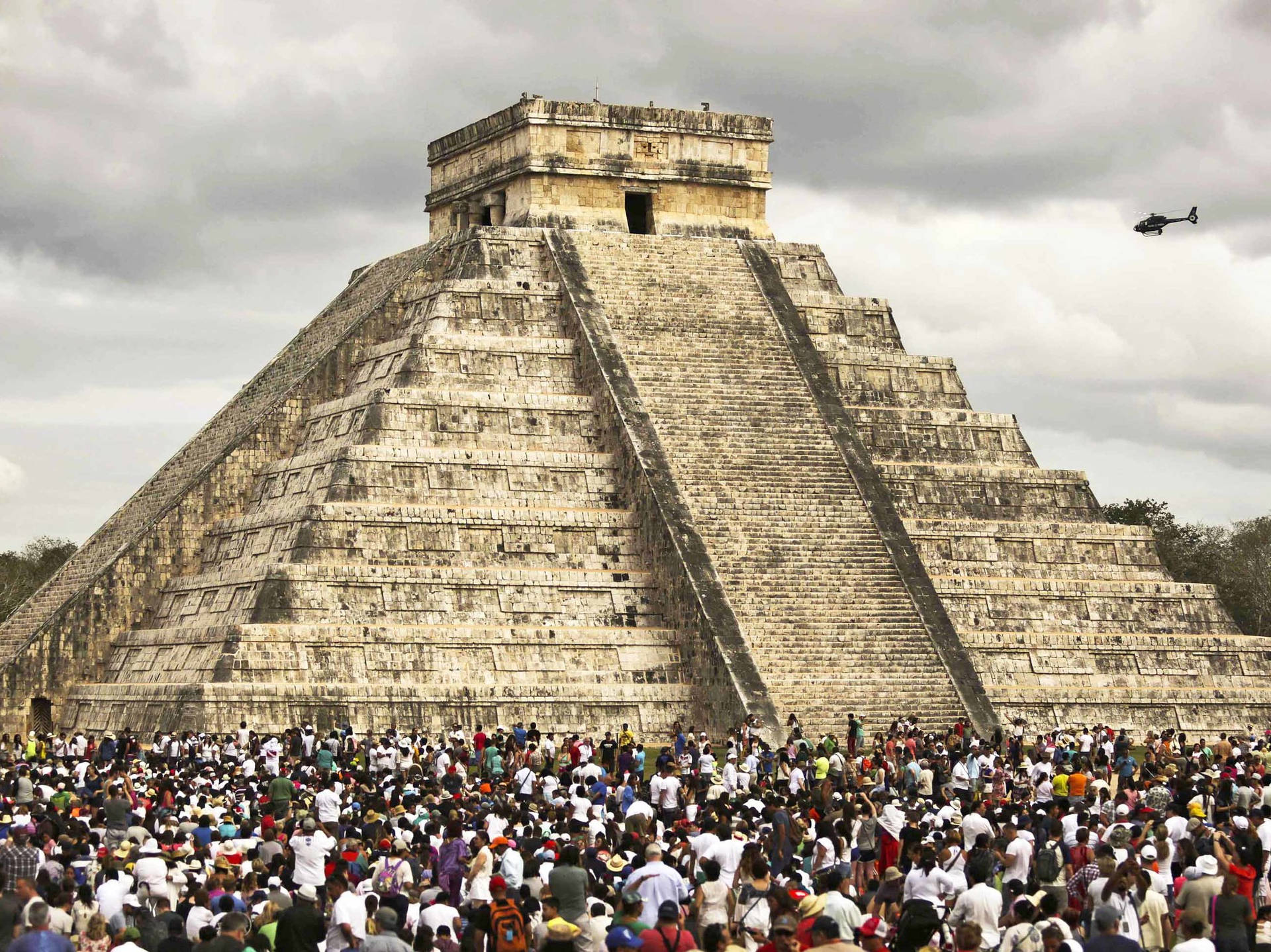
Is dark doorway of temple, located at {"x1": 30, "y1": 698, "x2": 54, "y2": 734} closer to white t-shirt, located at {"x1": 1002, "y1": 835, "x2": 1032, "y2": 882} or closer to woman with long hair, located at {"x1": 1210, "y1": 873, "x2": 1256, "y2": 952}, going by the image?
white t-shirt, located at {"x1": 1002, "y1": 835, "x2": 1032, "y2": 882}

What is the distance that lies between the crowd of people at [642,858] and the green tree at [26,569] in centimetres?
3083

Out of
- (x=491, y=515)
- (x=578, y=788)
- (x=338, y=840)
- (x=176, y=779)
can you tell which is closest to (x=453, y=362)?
(x=491, y=515)

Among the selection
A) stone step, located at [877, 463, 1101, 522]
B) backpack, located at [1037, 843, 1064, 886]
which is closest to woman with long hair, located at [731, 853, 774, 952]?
backpack, located at [1037, 843, 1064, 886]

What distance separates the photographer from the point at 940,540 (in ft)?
115

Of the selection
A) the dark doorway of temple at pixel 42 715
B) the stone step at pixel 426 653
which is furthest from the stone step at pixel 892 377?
the dark doorway of temple at pixel 42 715

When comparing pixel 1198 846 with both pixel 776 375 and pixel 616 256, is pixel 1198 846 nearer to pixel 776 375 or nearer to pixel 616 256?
pixel 776 375

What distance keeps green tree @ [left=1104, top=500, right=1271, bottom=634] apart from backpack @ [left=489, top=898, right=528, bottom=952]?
1841 inches

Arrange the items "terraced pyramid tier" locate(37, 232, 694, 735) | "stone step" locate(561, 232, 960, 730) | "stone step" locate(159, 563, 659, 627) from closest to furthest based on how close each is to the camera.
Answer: "terraced pyramid tier" locate(37, 232, 694, 735)
"stone step" locate(159, 563, 659, 627)
"stone step" locate(561, 232, 960, 730)

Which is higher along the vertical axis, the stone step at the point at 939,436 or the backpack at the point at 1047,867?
the stone step at the point at 939,436

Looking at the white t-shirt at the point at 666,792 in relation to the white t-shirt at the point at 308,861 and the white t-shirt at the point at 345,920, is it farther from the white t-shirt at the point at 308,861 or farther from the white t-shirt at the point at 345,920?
the white t-shirt at the point at 345,920

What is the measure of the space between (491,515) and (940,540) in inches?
310

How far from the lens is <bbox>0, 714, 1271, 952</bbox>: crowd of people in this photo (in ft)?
42.1

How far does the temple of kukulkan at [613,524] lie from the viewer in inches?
1201

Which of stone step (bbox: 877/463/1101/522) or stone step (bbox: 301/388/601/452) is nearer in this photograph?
stone step (bbox: 301/388/601/452)
